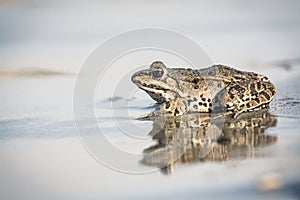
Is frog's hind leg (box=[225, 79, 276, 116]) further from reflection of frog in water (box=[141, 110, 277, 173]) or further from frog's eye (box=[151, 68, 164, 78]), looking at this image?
frog's eye (box=[151, 68, 164, 78])

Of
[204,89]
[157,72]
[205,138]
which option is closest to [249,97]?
[204,89]

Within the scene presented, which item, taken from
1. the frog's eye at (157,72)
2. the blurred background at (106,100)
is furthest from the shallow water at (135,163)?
the frog's eye at (157,72)

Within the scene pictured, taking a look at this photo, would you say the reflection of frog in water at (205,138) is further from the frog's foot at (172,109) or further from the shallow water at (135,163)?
the frog's foot at (172,109)

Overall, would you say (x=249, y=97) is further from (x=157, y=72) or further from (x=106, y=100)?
(x=106, y=100)

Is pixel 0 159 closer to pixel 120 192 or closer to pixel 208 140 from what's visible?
pixel 120 192

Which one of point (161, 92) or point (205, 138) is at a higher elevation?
point (161, 92)

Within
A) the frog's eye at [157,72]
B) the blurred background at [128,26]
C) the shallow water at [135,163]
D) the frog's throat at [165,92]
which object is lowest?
the shallow water at [135,163]

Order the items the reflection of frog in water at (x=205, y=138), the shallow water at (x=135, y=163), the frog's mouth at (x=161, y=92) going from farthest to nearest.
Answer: the frog's mouth at (x=161, y=92), the reflection of frog in water at (x=205, y=138), the shallow water at (x=135, y=163)

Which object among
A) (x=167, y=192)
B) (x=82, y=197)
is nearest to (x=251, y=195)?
(x=167, y=192)
